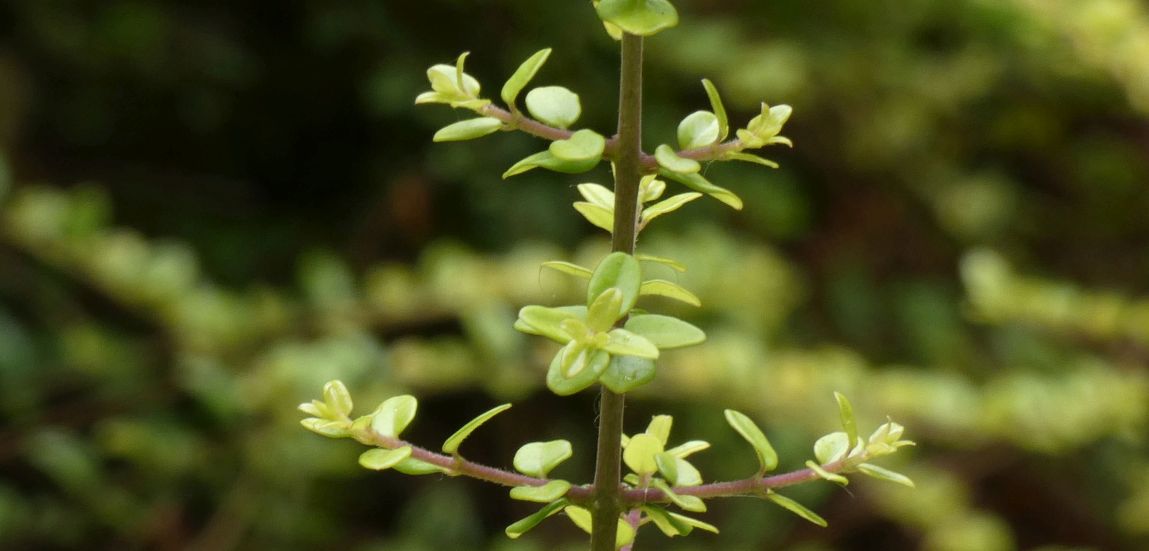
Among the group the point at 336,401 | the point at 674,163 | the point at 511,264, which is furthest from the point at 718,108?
the point at 511,264

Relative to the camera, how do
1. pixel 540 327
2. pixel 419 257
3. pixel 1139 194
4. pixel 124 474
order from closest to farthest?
pixel 540 327 → pixel 124 474 → pixel 419 257 → pixel 1139 194

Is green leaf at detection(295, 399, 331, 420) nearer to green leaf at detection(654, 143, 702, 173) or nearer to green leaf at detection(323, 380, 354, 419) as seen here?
green leaf at detection(323, 380, 354, 419)

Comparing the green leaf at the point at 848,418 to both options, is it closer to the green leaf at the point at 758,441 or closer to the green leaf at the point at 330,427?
the green leaf at the point at 758,441

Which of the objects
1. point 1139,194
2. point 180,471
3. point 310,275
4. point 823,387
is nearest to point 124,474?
point 180,471

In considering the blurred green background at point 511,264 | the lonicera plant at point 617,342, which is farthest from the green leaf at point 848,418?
the blurred green background at point 511,264

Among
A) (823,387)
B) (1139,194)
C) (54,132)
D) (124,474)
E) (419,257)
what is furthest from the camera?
(1139,194)

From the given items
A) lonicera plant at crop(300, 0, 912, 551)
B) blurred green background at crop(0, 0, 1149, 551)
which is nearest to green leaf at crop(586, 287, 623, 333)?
lonicera plant at crop(300, 0, 912, 551)

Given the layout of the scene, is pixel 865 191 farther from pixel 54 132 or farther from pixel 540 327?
pixel 540 327
